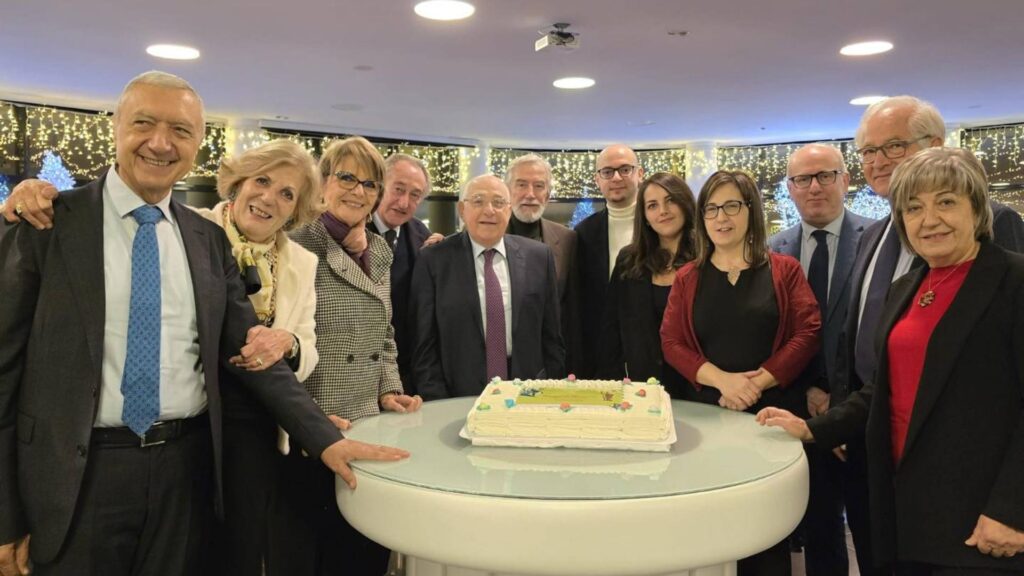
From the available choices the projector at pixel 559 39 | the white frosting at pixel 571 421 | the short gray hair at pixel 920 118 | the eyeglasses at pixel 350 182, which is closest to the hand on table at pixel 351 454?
the white frosting at pixel 571 421

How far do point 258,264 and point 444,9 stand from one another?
9.10ft

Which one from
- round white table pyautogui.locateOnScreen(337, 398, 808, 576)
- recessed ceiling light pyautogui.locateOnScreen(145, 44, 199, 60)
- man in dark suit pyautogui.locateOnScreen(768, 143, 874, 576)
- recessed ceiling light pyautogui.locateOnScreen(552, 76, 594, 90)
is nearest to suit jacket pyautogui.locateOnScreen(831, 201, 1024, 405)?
man in dark suit pyautogui.locateOnScreen(768, 143, 874, 576)

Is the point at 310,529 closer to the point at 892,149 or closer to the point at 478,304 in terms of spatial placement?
the point at 478,304

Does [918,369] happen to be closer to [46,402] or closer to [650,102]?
[46,402]

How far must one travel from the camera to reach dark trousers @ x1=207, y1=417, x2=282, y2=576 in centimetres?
216

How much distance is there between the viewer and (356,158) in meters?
2.63

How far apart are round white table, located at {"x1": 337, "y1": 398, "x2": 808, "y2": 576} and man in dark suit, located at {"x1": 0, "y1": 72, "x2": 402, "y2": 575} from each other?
0.21m

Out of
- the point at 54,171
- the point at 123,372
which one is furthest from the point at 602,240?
the point at 54,171

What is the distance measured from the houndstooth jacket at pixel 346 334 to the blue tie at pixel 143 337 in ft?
2.11

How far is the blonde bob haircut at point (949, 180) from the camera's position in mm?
1853

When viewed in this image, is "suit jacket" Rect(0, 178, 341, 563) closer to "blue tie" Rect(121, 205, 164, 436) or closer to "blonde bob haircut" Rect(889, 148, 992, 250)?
"blue tie" Rect(121, 205, 164, 436)

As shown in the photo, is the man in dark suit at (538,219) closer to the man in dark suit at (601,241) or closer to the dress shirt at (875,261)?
the man in dark suit at (601,241)

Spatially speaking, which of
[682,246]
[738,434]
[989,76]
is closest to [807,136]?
[989,76]

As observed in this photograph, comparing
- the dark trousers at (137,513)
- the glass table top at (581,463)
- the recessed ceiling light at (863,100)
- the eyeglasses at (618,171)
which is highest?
the recessed ceiling light at (863,100)
